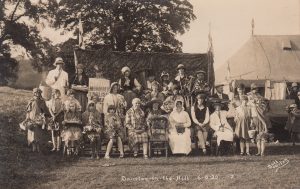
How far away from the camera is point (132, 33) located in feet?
72.4

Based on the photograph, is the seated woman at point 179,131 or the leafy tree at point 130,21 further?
the leafy tree at point 130,21

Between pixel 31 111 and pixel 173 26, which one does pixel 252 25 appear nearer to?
pixel 173 26

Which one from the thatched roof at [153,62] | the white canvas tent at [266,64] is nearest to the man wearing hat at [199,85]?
the thatched roof at [153,62]

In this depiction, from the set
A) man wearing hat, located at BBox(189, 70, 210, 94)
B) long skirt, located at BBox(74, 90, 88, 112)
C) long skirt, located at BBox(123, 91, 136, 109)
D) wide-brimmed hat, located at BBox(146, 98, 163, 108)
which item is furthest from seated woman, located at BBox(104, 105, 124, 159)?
man wearing hat, located at BBox(189, 70, 210, 94)

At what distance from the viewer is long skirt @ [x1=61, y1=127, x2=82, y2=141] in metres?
9.25

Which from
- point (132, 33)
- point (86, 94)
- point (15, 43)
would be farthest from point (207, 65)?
point (15, 43)

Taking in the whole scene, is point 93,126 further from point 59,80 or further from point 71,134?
point 59,80

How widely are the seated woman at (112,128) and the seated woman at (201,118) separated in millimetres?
1648

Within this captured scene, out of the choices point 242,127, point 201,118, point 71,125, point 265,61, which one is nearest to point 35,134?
Result: point 71,125

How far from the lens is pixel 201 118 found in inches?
398

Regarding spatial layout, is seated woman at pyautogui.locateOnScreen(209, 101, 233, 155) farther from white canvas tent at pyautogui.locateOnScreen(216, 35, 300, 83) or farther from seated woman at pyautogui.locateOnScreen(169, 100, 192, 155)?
white canvas tent at pyautogui.locateOnScreen(216, 35, 300, 83)

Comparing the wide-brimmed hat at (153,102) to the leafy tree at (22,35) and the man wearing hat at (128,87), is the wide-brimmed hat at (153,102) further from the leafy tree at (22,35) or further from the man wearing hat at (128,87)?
the leafy tree at (22,35)

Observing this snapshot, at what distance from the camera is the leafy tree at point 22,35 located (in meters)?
24.2

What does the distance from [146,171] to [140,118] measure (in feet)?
6.92
